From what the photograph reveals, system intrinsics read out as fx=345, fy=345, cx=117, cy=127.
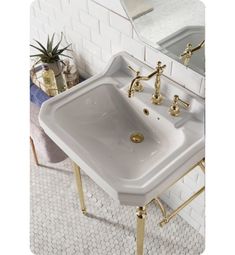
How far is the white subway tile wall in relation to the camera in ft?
4.44

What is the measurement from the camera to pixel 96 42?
1657 millimetres

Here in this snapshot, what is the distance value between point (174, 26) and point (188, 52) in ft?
0.42

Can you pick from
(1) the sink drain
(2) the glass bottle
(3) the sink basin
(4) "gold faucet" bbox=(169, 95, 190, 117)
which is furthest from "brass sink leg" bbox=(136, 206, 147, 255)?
(2) the glass bottle

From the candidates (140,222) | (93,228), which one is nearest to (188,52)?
(140,222)

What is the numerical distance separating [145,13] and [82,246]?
47.5 inches

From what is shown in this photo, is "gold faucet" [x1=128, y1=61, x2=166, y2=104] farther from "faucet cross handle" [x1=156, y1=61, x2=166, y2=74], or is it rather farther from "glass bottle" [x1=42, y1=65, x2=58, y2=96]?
"glass bottle" [x1=42, y1=65, x2=58, y2=96]

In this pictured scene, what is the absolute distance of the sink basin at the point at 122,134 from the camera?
1094 mm

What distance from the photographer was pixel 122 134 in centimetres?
140

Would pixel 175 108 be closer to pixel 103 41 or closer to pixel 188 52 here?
pixel 188 52

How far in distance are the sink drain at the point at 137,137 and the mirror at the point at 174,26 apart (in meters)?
0.33

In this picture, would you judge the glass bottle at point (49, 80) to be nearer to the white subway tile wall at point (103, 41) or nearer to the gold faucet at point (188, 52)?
the white subway tile wall at point (103, 41)

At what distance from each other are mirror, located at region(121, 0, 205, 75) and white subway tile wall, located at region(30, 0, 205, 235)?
0.03m

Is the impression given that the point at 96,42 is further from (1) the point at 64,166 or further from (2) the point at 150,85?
(1) the point at 64,166

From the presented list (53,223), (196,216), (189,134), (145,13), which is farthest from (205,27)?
(53,223)
